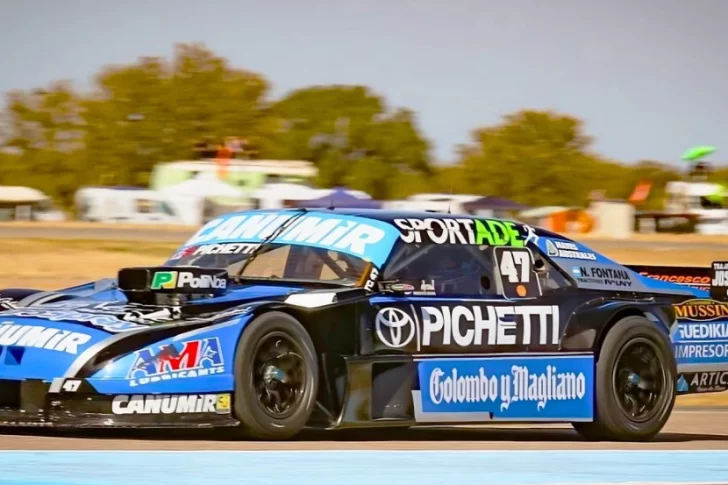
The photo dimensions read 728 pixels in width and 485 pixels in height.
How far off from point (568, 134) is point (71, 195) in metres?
32.2

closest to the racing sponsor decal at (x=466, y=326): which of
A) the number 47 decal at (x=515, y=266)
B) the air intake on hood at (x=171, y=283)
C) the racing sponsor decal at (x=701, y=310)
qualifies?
the number 47 decal at (x=515, y=266)

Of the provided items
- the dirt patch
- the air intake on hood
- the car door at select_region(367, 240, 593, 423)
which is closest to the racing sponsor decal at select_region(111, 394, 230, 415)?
the air intake on hood

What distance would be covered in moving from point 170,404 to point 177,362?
0.19 meters

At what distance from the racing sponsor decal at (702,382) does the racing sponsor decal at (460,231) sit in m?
1.35

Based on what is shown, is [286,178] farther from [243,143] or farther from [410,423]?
[410,423]

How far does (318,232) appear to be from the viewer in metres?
7.91

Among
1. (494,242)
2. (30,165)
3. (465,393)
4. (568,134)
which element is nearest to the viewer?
(465,393)

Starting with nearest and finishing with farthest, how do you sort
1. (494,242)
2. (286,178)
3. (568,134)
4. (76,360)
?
(76,360)
(494,242)
(286,178)
(568,134)

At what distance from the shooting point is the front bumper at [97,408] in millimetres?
6352

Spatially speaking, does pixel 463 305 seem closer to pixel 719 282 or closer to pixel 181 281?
pixel 181 281

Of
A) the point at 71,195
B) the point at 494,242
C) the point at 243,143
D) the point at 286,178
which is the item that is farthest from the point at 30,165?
the point at 494,242

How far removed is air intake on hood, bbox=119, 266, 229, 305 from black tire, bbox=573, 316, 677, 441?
93.7 inches

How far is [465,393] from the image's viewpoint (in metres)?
7.51

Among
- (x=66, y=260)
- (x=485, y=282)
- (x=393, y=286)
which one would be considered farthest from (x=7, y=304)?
(x=66, y=260)
